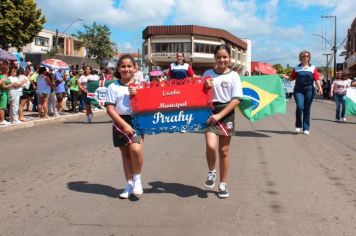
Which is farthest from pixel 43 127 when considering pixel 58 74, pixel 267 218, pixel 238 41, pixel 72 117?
pixel 238 41

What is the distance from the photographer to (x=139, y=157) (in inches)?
214

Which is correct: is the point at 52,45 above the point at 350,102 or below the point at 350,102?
above

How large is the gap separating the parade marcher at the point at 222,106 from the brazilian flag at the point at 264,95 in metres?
5.89

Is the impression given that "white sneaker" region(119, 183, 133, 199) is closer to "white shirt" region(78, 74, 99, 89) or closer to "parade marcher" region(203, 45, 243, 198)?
"parade marcher" region(203, 45, 243, 198)

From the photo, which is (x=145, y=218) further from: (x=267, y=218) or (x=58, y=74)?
(x=58, y=74)

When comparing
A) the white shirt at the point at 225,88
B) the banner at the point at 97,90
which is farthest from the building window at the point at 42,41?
the white shirt at the point at 225,88

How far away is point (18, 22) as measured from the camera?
34938 mm

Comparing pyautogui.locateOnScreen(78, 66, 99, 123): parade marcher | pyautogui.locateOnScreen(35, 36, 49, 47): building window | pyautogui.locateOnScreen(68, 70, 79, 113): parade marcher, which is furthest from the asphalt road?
pyautogui.locateOnScreen(35, 36, 49, 47): building window

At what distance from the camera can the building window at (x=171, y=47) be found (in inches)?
3346

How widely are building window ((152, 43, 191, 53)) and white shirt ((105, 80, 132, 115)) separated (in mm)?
79914

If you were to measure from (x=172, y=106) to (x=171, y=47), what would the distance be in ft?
264

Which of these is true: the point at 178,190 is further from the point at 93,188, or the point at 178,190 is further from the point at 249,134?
the point at 249,134

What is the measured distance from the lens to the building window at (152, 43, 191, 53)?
85000 mm

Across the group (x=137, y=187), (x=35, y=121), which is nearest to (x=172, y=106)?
(x=137, y=187)
